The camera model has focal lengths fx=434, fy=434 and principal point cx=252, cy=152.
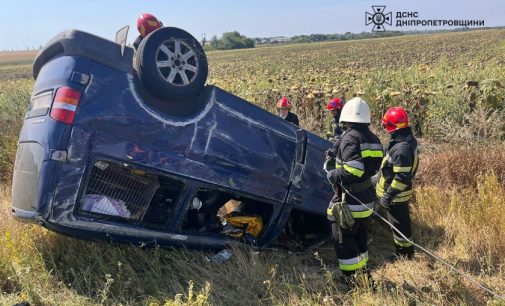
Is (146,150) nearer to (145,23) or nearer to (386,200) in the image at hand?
(145,23)

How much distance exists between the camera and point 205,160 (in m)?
3.41

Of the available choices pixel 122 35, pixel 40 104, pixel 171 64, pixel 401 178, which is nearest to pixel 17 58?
pixel 122 35

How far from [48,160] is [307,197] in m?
2.20

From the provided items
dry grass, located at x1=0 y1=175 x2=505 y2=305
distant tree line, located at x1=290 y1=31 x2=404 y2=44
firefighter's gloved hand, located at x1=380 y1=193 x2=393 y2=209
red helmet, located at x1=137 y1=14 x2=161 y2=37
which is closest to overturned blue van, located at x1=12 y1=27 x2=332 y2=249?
dry grass, located at x1=0 y1=175 x2=505 y2=305

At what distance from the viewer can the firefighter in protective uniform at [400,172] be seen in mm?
4066

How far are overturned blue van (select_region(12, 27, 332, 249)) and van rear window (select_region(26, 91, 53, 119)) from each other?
0.01 m

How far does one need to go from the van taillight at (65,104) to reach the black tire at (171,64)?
51 cm

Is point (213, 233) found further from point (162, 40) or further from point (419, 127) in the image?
point (419, 127)

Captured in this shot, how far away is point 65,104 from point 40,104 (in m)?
0.38

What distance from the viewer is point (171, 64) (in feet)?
11.0

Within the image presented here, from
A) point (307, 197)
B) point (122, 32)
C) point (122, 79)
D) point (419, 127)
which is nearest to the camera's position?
point (122, 79)

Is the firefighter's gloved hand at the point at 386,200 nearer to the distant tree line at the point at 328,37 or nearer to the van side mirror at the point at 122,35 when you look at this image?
the van side mirror at the point at 122,35

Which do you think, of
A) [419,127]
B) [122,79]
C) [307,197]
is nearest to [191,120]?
[122,79]

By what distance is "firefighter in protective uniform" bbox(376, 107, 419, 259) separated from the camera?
4.07m
